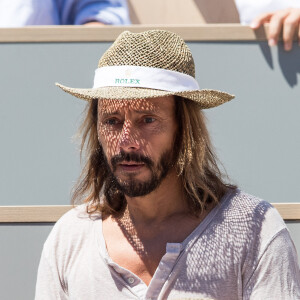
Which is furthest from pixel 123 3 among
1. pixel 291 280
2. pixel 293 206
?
pixel 291 280

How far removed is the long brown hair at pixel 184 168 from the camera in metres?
2.03

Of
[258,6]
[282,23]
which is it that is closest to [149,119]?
[282,23]

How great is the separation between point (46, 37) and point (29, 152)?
1.11 feet

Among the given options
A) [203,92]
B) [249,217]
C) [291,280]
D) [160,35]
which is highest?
[160,35]

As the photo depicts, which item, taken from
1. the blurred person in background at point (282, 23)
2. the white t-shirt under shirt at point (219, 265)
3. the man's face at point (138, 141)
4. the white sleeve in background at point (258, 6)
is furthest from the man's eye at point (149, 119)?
the white sleeve in background at point (258, 6)

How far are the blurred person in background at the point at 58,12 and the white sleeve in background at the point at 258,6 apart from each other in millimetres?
395

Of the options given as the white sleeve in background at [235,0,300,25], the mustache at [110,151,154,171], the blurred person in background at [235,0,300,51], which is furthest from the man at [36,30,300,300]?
the white sleeve in background at [235,0,300,25]

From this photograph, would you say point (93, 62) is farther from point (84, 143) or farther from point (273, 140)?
point (273, 140)

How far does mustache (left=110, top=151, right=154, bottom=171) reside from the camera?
1915 millimetres

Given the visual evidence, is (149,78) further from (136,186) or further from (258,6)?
(258,6)

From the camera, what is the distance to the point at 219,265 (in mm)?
1954

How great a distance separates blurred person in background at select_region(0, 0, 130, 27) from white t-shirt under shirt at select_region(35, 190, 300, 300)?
0.97 m

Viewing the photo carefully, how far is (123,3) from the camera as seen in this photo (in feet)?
9.34

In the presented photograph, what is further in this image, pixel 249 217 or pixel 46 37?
pixel 46 37
